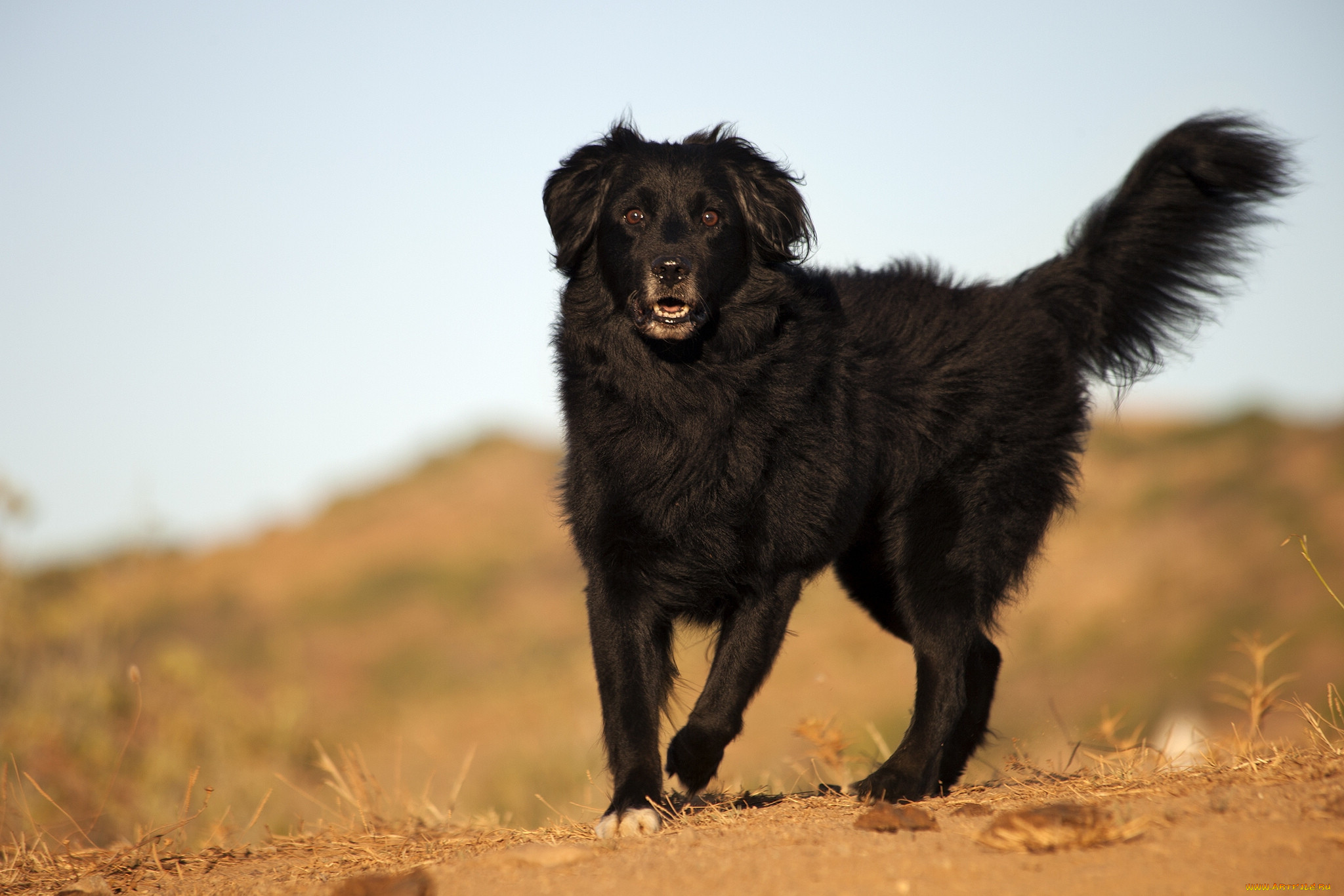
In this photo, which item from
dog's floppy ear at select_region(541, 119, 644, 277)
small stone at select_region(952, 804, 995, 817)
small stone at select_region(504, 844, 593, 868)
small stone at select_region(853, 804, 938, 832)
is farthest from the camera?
dog's floppy ear at select_region(541, 119, 644, 277)

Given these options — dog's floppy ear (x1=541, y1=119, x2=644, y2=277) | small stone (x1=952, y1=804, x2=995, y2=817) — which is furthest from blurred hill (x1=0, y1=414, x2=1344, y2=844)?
dog's floppy ear (x1=541, y1=119, x2=644, y2=277)

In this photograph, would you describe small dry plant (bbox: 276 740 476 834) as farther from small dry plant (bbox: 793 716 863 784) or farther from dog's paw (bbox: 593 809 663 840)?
small dry plant (bbox: 793 716 863 784)

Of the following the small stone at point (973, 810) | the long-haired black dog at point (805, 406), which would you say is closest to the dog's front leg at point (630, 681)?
the long-haired black dog at point (805, 406)

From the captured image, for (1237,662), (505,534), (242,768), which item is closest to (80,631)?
(242,768)

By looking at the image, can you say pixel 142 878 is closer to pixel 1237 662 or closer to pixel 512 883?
pixel 512 883

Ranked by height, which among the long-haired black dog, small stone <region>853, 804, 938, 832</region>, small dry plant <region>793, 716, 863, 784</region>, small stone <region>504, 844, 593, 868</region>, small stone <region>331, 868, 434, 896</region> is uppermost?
the long-haired black dog

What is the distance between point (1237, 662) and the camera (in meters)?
12.6

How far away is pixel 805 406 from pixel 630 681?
1.21 m

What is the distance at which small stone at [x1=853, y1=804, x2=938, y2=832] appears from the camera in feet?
9.89

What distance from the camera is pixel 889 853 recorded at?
2693 mm

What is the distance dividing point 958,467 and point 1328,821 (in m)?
2.10

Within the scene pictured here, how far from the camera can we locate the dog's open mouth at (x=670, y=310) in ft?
12.7

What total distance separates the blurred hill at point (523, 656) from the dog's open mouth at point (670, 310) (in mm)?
1249

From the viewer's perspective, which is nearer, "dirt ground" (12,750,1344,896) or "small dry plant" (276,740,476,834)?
"dirt ground" (12,750,1344,896)
